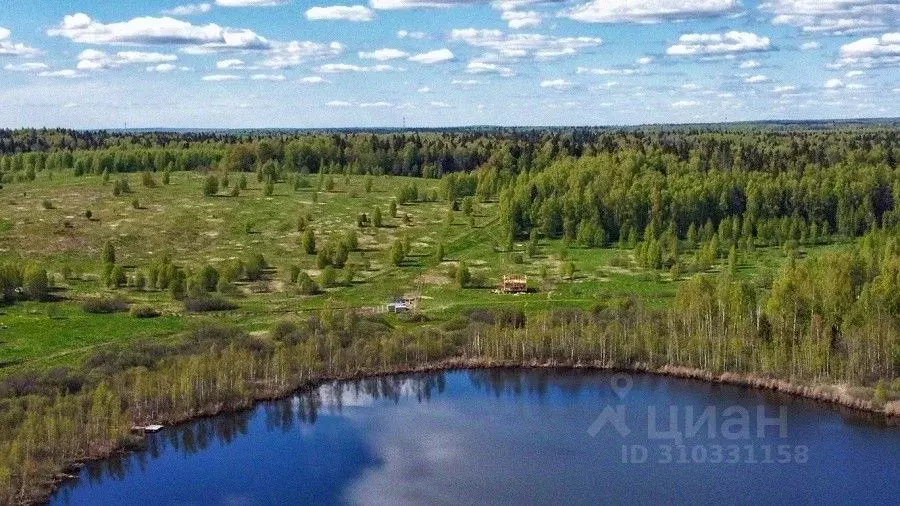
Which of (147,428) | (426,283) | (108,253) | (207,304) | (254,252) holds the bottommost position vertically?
(147,428)

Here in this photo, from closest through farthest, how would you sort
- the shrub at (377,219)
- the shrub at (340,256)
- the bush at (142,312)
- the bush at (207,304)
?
1. the bush at (142,312)
2. the bush at (207,304)
3. the shrub at (340,256)
4. the shrub at (377,219)

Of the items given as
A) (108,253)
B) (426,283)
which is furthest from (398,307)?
(108,253)

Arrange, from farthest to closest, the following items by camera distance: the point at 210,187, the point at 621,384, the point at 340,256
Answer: the point at 210,187 < the point at 340,256 < the point at 621,384

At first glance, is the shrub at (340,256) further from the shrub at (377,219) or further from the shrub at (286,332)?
the shrub at (286,332)

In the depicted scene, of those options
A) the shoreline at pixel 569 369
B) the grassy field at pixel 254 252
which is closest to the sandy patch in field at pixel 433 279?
the grassy field at pixel 254 252

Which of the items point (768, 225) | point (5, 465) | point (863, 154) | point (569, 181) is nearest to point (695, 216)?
point (768, 225)

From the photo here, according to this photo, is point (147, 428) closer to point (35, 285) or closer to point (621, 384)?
point (621, 384)

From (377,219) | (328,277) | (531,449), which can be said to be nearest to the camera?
(531,449)

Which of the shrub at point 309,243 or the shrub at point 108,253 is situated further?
the shrub at point 309,243
